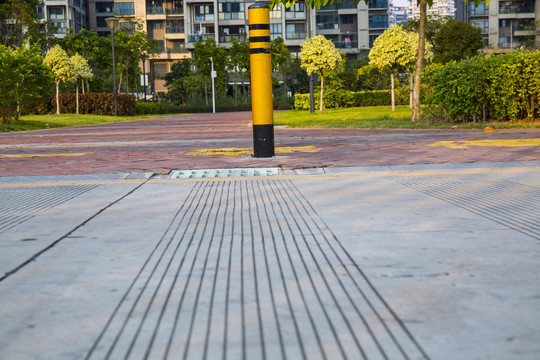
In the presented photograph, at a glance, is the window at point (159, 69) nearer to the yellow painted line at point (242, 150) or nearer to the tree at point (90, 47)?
the tree at point (90, 47)

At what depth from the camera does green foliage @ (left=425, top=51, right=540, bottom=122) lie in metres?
16.7

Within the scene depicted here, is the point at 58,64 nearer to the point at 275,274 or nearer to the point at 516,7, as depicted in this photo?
the point at 275,274

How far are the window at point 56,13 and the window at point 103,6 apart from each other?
8554mm

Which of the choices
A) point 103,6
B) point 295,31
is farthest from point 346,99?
point 103,6

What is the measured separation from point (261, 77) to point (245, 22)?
238 feet

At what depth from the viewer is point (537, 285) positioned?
318 cm

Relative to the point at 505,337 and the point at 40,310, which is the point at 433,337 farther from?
the point at 40,310

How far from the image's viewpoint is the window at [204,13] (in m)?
81.9

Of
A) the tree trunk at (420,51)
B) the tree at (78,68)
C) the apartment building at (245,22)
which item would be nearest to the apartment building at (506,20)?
the apartment building at (245,22)

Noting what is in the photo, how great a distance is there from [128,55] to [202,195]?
181 feet

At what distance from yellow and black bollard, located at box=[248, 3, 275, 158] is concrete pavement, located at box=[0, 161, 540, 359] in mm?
3451

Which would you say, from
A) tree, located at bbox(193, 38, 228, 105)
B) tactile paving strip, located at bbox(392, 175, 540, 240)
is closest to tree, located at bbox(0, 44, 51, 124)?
tactile paving strip, located at bbox(392, 175, 540, 240)

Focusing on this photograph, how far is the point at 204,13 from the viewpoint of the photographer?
82.2 meters

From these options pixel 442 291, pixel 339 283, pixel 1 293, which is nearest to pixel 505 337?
pixel 442 291
